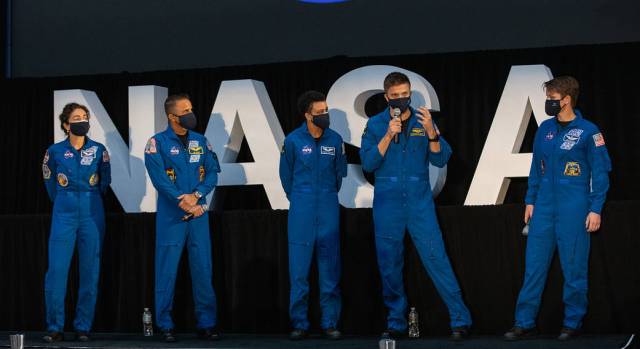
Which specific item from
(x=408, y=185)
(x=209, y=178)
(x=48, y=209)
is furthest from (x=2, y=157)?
(x=408, y=185)

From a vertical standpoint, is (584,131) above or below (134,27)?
below

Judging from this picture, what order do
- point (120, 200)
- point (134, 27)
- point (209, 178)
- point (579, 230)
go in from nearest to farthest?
point (579, 230), point (209, 178), point (120, 200), point (134, 27)

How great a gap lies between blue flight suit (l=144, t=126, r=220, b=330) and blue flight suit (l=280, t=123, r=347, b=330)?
0.57 m

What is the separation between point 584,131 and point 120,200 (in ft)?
11.8

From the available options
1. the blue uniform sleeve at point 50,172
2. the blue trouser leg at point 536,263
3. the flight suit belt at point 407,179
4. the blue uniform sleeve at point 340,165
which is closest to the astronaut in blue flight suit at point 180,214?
the blue uniform sleeve at point 50,172

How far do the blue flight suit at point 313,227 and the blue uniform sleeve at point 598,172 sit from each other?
1.63 m

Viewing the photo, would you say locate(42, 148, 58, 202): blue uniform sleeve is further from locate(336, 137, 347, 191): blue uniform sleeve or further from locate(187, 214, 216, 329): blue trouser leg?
locate(336, 137, 347, 191): blue uniform sleeve

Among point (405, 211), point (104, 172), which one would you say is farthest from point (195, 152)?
point (405, 211)

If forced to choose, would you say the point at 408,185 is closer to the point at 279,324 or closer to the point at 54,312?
the point at 279,324

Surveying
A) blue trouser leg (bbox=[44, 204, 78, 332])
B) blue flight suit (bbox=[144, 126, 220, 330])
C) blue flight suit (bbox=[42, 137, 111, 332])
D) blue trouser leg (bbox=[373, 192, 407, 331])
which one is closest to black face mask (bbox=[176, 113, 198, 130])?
blue flight suit (bbox=[144, 126, 220, 330])

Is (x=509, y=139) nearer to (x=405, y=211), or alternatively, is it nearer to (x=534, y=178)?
(x=534, y=178)

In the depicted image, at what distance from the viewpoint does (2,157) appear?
26.6 feet

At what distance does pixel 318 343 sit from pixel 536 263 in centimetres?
141

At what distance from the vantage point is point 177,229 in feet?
21.5
